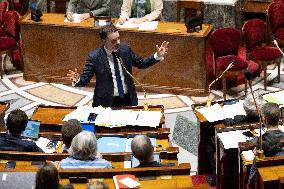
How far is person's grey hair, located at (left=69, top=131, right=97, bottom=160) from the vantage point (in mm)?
5281

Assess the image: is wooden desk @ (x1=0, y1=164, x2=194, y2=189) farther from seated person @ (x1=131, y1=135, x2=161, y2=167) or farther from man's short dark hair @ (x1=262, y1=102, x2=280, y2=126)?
man's short dark hair @ (x1=262, y1=102, x2=280, y2=126)

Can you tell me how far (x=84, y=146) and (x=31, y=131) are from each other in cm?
116

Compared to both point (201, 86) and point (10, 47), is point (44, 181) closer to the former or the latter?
point (201, 86)

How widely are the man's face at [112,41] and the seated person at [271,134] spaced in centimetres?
184

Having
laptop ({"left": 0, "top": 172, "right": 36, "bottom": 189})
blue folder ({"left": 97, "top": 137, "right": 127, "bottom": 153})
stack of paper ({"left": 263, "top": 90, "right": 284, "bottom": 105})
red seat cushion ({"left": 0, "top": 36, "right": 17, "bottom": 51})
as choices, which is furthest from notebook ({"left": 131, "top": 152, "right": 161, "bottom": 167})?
red seat cushion ({"left": 0, "top": 36, "right": 17, "bottom": 51})

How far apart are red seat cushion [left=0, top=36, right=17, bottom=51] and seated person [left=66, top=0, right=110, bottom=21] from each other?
1130 mm

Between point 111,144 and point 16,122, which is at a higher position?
point 16,122

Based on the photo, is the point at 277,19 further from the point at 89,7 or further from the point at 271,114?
the point at 271,114

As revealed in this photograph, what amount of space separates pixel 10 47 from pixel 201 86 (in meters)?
3.31

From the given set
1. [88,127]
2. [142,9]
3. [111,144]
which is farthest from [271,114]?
[142,9]

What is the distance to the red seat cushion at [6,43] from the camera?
10368mm

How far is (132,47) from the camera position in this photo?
31.4 feet

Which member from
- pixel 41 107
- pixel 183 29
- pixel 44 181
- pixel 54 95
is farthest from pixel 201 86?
pixel 44 181

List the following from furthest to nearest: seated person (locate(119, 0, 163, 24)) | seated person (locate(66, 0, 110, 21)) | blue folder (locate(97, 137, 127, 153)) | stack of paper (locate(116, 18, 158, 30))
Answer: seated person (locate(66, 0, 110, 21))
seated person (locate(119, 0, 163, 24))
stack of paper (locate(116, 18, 158, 30))
blue folder (locate(97, 137, 127, 153))
